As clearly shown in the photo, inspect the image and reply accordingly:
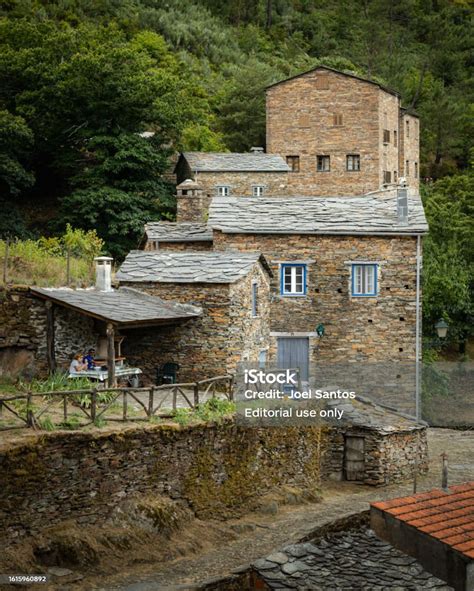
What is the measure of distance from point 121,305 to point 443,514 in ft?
35.2

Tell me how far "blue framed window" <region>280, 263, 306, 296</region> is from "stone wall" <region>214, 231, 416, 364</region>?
6.2 inches

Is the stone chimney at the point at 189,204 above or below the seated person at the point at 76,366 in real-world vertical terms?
above

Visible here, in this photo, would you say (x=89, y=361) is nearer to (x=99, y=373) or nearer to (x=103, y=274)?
(x=99, y=373)

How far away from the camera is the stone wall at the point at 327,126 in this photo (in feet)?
146

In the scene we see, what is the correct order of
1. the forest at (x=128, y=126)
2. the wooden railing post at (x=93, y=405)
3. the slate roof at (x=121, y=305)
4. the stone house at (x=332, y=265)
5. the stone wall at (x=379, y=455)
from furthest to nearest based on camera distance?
the forest at (x=128, y=126) < the stone house at (x=332, y=265) < the stone wall at (x=379, y=455) < the slate roof at (x=121, y=305) < the wooden railing post at (x=93, y=405)

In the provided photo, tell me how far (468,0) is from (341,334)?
75600mm

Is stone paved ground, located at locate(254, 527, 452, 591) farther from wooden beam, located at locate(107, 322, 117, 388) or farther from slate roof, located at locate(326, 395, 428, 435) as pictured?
slate roof, located at locate(326, 395, 428, 435)

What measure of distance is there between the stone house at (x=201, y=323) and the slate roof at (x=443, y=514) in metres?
10.1

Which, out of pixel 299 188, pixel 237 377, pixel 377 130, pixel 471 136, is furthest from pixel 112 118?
pixel 471 136

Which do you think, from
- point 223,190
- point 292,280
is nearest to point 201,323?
point 292,280

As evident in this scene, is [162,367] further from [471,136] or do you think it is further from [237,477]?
[471,136]

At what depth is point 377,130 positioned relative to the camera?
147 ft

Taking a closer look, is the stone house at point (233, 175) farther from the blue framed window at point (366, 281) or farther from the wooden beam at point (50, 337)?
the wooden beam at point (50, 337)

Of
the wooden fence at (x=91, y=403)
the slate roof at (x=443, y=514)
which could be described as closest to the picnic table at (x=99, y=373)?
the wooden fence at (x=91, y=403)
